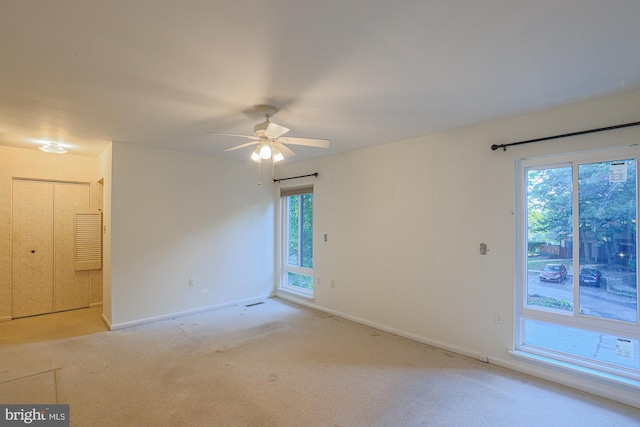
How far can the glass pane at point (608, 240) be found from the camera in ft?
7.89

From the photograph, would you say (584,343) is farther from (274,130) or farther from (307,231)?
(307,231)

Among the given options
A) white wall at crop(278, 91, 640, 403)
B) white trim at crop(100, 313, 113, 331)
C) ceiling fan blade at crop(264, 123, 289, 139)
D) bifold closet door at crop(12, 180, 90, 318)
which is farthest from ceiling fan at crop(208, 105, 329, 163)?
bifold closet door at crop(12, 180, 90, 318)

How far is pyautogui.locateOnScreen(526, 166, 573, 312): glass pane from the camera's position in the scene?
8.87 feet

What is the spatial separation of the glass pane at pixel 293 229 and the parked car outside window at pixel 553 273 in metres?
3.61

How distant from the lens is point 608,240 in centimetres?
250

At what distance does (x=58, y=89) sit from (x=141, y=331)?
287cm

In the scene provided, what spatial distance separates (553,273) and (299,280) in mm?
3667

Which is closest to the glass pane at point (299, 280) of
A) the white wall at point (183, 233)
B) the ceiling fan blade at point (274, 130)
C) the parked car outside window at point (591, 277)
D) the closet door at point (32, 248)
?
the white wall at point (183, 233)

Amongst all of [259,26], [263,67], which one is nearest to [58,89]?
[263,67]

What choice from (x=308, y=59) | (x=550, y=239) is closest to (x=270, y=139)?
(x=308, y=59)

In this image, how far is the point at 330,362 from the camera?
2.98 meters

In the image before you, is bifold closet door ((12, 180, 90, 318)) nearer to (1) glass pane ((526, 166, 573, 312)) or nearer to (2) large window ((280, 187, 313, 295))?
(2) large window ((280, 187, 313, 295))

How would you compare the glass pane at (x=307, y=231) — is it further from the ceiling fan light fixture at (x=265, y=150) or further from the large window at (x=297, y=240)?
the ceiling fan light fixture at (x=265, y=150)

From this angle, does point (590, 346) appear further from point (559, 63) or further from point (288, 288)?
point (288, 288)
